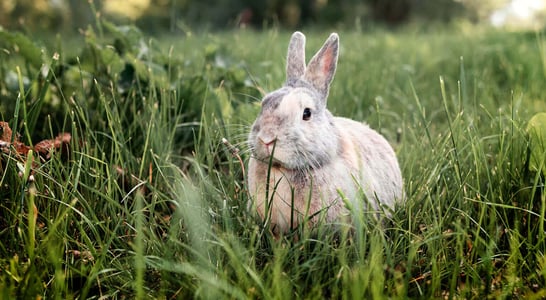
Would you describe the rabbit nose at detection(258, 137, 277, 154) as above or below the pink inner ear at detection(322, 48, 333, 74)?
below

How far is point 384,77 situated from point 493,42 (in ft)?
8.53

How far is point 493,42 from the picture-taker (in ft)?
20.9

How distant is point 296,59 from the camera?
7.54 feet

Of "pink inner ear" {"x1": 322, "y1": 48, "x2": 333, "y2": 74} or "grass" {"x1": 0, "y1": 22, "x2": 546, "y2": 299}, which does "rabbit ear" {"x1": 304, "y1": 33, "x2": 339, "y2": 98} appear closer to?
"pink inner ear" {"x1": 322, "y1": 48, "x2": 333, "y2": 74}

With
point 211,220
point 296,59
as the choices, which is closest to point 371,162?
point 296,59

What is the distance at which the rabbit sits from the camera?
1.97 meters

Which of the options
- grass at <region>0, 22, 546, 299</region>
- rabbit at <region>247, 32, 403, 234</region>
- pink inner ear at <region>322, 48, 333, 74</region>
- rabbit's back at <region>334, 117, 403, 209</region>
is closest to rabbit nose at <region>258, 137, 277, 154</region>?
rabbit at <region>247, 32, 403, 234</region>

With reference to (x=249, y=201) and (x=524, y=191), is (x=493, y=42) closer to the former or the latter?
(x=524, y=191)

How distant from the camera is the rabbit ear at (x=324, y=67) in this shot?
2217 mm

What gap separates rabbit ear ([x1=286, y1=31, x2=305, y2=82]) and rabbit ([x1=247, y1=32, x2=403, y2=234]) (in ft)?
0.22

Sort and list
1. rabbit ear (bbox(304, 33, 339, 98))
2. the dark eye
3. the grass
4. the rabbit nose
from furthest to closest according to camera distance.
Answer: rabbit ear (bbox(304, 33, 339, 98)), the dark eye, the rabbit nose, the grass

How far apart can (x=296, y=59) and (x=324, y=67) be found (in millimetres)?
135

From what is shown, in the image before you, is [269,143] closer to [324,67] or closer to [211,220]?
[211,220]

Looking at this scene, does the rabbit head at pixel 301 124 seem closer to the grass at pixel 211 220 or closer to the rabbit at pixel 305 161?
the rabbit at pixel 305 161
